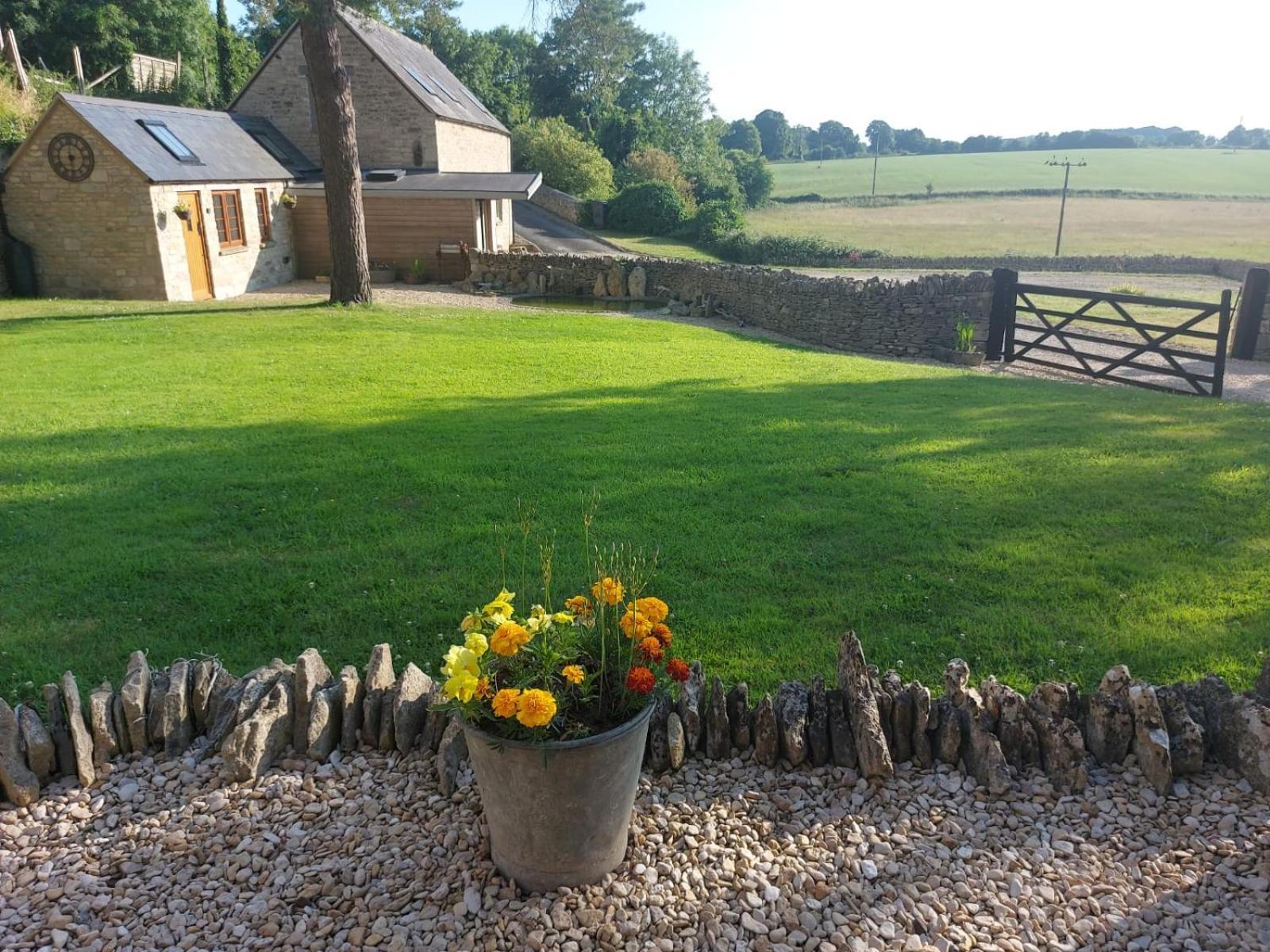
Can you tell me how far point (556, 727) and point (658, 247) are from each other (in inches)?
1581

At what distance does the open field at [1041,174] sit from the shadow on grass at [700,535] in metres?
70.6

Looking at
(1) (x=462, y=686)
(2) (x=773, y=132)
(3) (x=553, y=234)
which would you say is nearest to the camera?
(1) (x=462, y=686)

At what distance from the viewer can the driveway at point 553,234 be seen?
35688 mm


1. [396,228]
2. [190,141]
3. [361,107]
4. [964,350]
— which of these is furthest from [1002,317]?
[361,107]

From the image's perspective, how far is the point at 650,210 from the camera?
152 feet

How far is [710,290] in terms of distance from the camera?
77.3 feet

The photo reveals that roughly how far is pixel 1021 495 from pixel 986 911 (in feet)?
15.7

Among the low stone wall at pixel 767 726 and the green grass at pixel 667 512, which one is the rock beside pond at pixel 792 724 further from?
the green grass at pixel 667 512

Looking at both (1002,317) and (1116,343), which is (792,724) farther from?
(1002,317)

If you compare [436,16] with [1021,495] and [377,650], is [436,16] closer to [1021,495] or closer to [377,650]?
[1021,495]

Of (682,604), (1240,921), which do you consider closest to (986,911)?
(1240,921)

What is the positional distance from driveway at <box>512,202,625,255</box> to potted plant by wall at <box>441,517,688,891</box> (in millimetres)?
30033

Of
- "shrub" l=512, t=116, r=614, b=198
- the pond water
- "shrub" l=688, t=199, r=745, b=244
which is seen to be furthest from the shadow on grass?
"shrub" l=512, t=116, r=614, b=198

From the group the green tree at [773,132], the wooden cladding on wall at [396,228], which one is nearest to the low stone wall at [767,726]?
the wooden cladding on wall at [396,228]
